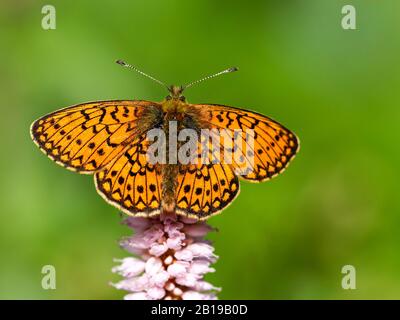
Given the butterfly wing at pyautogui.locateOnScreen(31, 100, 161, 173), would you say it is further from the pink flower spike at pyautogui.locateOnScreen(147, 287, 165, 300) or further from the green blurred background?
the green blurred background

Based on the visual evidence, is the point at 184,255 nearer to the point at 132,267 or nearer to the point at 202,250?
the point at 202,250

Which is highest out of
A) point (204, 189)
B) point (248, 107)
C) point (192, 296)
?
point (248, 107)

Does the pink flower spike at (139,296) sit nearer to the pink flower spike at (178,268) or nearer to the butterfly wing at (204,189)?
the pink flower spike at (178,268)

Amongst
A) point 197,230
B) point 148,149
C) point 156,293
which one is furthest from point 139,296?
point 148,149

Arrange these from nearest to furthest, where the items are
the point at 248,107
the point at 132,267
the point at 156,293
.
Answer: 1. the point at 156,293
2. the point at 132,267
3. the point at 248,107

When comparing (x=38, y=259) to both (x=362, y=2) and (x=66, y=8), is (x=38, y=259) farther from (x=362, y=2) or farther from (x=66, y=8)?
(x=362, y=2)

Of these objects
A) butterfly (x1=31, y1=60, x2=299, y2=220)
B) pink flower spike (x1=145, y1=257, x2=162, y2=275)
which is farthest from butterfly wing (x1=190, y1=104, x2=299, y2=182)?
pink flower spike (x1=145, y1=257, x2=162, y2=275)
